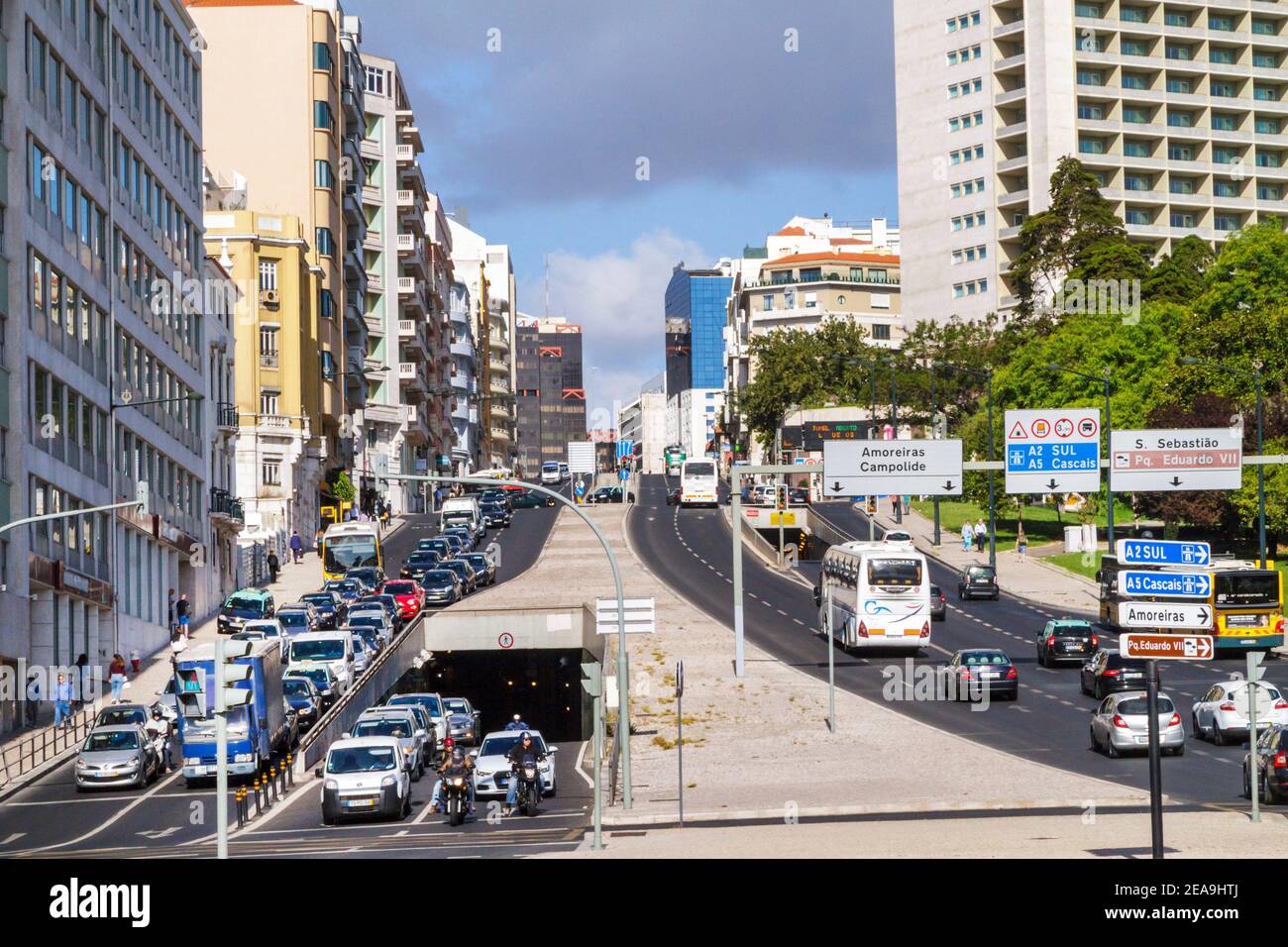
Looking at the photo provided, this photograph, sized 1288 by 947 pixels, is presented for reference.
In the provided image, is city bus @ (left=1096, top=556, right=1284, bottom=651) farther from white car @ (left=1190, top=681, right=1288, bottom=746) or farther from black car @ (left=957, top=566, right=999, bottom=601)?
black car @ (left=957, top=566, right=999, bottom=601)

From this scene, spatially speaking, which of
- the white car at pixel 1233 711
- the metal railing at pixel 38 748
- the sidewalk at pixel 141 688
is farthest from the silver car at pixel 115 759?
the white car at pixel 1233 711

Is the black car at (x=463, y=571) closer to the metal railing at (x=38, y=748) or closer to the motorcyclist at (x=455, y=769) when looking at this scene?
the metal railing at (x=38, y=748)

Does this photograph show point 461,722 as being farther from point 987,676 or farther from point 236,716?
point 987,676

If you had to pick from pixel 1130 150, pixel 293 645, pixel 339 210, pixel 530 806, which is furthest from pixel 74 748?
pixel 1130 150

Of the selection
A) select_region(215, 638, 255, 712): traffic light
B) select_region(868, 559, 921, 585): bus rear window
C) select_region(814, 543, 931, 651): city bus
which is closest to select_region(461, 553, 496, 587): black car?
select_region(814, 543, 931, 651): city bus

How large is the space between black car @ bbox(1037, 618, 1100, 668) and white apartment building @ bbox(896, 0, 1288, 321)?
88.0 metres

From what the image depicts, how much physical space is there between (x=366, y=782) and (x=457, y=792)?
2.16 metres

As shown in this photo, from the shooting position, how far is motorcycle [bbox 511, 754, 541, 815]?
3228 centimetres

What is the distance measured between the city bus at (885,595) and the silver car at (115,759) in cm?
2263
